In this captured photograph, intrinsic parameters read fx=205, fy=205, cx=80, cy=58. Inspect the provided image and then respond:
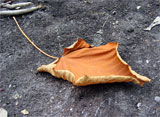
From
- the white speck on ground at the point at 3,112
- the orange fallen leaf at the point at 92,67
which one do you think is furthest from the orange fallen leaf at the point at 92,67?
the white speck on ground at the point at 3,112

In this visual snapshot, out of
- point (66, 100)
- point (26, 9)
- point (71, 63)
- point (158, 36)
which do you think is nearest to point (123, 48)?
point (158, 36)

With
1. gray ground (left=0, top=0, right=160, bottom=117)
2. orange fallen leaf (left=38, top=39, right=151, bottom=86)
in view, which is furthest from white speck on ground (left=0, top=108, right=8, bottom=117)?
orange fallen leaf (left=38, top=39, right=151, bottom=86)

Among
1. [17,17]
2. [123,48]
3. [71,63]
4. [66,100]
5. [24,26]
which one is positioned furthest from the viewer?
[17,17]

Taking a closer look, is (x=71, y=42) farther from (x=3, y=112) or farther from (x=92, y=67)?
(x=3, y=112)

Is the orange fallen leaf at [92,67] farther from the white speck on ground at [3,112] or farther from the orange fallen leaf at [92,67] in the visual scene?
the white speck on ground at [3,112]

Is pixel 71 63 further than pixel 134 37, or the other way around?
pixel 134 37

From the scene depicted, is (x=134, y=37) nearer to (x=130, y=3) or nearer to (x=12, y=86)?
(x=130, y=3)
